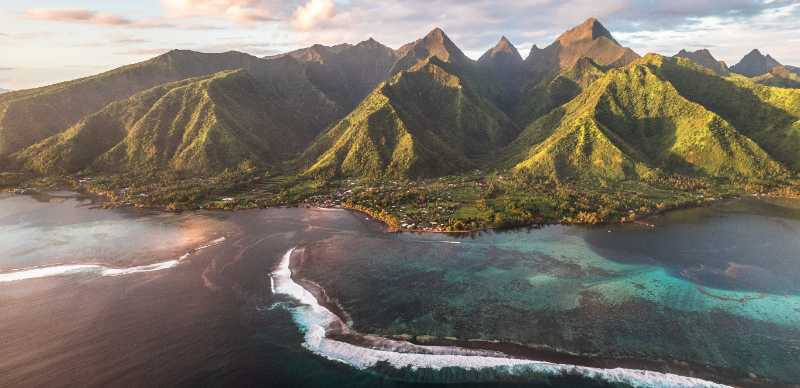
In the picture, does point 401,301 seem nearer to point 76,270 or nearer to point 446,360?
point 446,360

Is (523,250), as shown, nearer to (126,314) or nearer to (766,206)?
(126,314)

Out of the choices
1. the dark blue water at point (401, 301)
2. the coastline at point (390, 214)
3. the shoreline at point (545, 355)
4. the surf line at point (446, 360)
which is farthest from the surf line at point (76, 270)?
the shoreline at point (545, 355)

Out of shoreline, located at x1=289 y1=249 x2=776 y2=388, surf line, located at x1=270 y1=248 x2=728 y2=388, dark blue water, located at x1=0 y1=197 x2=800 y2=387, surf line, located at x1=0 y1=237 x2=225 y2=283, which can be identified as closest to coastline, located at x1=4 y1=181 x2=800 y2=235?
dark blue water, located at x1=0 y1=197 x2=800 y2=387

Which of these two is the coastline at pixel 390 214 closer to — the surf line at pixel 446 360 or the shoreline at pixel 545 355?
the shoreline at pixel 545 355

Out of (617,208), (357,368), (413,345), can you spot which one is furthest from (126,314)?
(617,208)

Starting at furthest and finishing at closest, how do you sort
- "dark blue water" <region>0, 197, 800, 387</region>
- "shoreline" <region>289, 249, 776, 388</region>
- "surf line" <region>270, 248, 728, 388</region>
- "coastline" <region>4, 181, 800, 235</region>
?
"coastline" <region>4, 181, 800, 235</region> < "dark blue water" <region>0, 197, 800, 387</region> < "shoreline" <region>289, 249, 776, 388</region> < "surf line" <region>270, 248, 728, 388</region>

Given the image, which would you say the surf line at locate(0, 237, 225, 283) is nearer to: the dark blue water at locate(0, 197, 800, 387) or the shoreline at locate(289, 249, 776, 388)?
the dark blue water at locate(0, 197, 800, 387)
